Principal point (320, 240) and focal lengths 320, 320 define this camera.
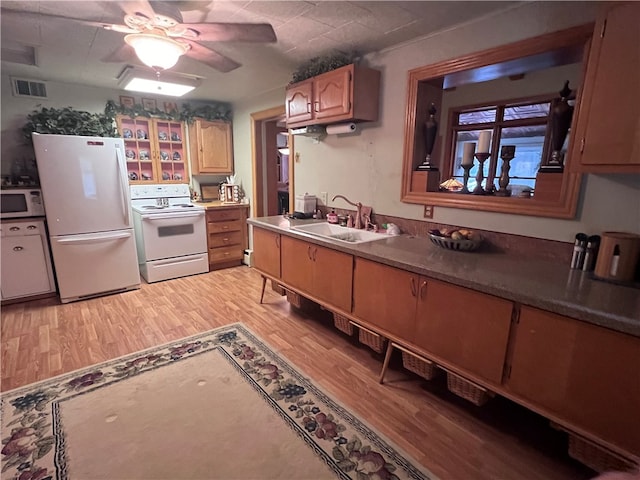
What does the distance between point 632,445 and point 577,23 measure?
1.95 meters

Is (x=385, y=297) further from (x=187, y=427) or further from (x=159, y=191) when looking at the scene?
(x=159, y=191)

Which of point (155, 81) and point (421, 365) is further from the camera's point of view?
point (155, 81)

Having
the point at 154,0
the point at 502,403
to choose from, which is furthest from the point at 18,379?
the point at 502,403

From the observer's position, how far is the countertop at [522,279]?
1236 millimetres

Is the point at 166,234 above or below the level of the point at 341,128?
below

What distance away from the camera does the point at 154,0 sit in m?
1.55

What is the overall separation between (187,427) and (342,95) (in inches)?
99.3

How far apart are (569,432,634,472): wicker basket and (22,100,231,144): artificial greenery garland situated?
4.78 metres

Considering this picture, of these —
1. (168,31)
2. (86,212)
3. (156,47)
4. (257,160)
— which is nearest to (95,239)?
(86,212)

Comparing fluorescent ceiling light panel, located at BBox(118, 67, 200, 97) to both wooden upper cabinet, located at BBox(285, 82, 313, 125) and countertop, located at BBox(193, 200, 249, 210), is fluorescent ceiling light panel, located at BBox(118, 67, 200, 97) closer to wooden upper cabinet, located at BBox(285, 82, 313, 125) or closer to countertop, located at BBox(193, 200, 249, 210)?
wooden upper cabinet, located at BBox(285, 82, 313, 125)

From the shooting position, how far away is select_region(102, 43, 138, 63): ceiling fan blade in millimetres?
2113

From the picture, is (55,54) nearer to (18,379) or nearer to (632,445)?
(18,379)

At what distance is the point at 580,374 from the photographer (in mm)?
1301

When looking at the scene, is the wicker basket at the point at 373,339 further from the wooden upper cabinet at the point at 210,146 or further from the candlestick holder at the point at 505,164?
the wooden upper cabinet at the point at 210,146
